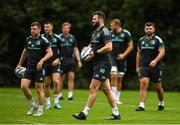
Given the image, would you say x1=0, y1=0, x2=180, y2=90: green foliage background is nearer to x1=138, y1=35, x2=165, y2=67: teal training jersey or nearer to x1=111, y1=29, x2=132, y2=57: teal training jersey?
x1=111, y1=29, x2=132, y2=57: teal training jersey

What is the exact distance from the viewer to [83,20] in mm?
42125

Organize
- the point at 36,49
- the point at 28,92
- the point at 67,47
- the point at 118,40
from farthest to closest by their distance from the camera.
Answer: the point at 67,47
the point at 118,40
the point at 36,49
the point at 28,92

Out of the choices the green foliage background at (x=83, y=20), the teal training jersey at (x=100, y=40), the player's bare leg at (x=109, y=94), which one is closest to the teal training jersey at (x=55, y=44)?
the teal training jersey at (x=100, y=40)

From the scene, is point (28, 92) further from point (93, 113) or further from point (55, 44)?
point (55, 44)

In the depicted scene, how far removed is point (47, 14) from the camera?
140ft

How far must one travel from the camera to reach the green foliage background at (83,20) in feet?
135

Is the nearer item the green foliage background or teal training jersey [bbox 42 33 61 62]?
teal training jersey [bbox 42 33 61 62]

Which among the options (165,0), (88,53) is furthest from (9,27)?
(88,53)

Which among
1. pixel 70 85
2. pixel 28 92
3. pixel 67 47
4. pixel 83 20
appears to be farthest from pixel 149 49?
pixel 83 20

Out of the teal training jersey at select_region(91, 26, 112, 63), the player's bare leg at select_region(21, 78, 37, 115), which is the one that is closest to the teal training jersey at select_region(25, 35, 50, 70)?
the player's bare leg at select_region(21, 78, 37, 115)

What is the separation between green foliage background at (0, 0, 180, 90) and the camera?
135ft

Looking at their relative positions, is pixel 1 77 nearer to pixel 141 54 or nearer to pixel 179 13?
pixel 179 13

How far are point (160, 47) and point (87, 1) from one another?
22.0 m

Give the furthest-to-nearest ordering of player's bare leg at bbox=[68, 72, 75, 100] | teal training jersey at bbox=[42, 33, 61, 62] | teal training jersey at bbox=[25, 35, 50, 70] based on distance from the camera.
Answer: player's bare leg at bbox=[68, 72, 75, 100], teal training jersey at bbox=[42, 33, 61, 62], teal training jersey at bbox=[25, 35, 50, 70]
